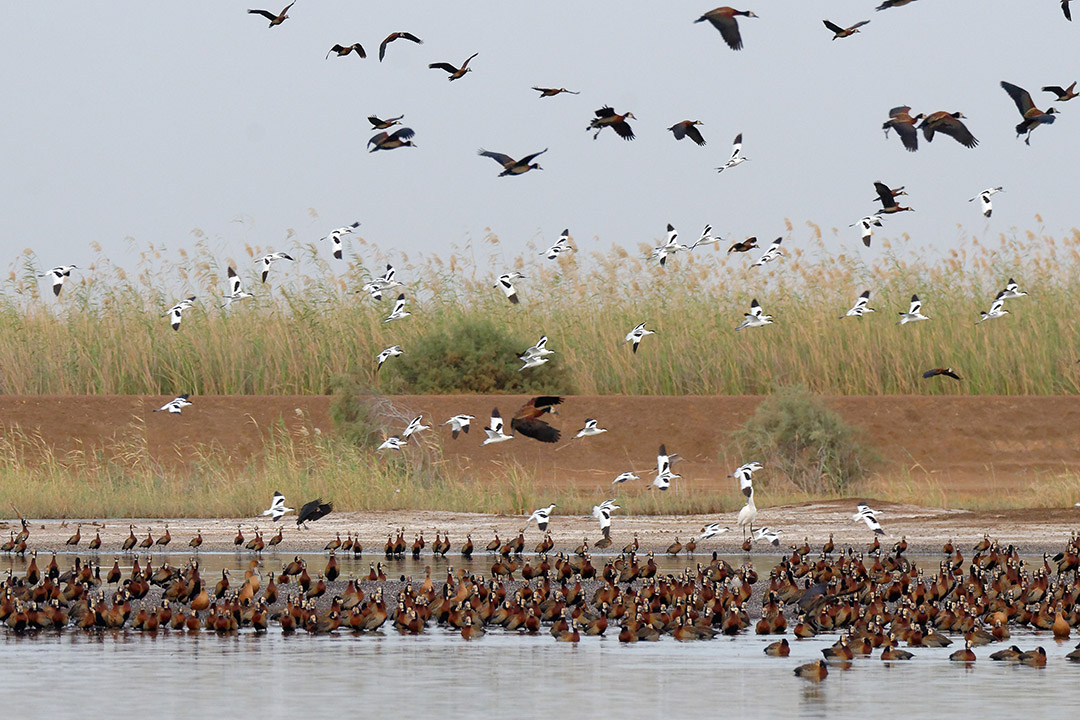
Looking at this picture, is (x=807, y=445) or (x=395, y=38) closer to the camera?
(x=395, y=38)

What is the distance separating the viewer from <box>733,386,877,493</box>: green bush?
2755cm

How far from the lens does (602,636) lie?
15.8 m

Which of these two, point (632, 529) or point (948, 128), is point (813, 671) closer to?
point (948, 128)

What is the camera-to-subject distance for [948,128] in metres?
17.4

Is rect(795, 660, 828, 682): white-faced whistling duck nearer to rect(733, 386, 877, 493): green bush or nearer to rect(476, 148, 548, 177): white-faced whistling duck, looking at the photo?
rect(476, 148, 548, 177): white-faced whistling duck

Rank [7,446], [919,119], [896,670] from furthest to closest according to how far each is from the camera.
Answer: [7,446]
[919,119]
[896,670]

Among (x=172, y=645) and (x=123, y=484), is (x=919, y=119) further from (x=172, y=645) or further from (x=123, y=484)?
(x=123, y=484)

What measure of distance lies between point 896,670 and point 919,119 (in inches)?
235

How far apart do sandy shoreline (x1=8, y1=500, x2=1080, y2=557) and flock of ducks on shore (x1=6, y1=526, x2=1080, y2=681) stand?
4.28 meters

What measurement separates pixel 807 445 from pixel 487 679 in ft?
48.4

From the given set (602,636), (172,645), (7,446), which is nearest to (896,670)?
(602,636)

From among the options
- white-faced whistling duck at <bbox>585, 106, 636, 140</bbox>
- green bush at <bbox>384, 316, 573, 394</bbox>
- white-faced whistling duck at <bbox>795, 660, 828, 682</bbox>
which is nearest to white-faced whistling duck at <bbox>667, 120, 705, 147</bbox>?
white-faced whistling duck at <bbox>585, 106, 636, 140</bbox>

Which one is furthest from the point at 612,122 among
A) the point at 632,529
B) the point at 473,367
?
the point at 473,367

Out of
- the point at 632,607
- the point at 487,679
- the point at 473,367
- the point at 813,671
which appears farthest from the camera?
the point at 473,367
